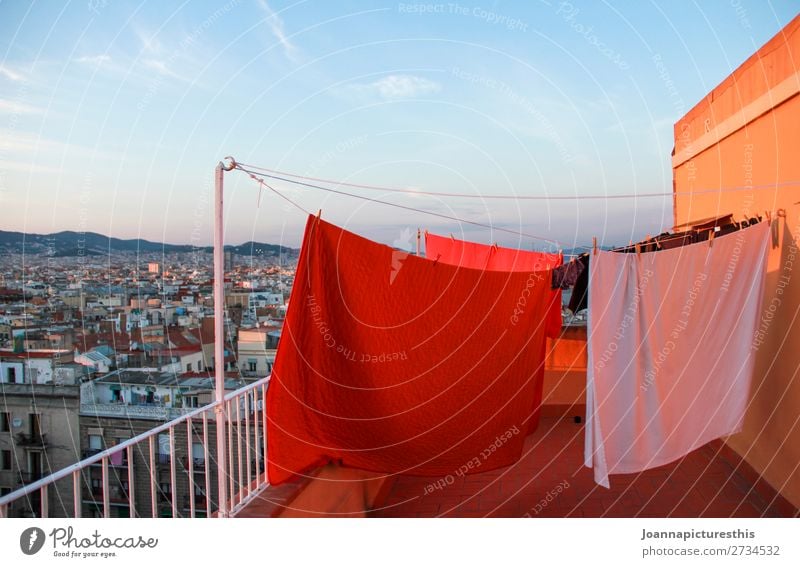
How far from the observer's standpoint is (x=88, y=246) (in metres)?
2.54

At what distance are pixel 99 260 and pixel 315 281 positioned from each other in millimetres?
1242

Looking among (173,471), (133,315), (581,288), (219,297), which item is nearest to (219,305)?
A: (219,297)

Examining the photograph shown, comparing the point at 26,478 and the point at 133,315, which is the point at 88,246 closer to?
the point at 133,315

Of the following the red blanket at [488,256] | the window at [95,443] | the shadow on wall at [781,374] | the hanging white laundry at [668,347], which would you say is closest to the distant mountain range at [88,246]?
the red blanket at [488,256]

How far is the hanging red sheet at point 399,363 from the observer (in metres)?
2.10

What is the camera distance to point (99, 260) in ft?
8.73

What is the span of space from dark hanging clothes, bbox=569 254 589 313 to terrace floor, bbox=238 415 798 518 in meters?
1.00

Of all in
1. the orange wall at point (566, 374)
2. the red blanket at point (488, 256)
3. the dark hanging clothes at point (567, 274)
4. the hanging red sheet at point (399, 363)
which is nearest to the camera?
the hanging red sheet at point (399, 363)

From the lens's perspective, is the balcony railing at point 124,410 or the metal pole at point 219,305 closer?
the metal pole at point 219,305

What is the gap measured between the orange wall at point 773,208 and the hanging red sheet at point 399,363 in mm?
979

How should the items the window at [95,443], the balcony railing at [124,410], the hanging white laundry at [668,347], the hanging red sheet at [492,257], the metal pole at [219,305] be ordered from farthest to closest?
the window at [95,443] < the balcony railing at [124,410] < the hanging red sheet at [492,257] < the hanging white laundry at [668,347] < the metal pole at [219,305]

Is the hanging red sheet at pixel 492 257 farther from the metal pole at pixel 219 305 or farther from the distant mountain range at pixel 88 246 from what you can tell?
the metal pole at pixel 219 305

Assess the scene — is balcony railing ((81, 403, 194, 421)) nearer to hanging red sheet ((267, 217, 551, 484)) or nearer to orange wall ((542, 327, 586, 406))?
orange wall ((542, 327, 586, 406))
